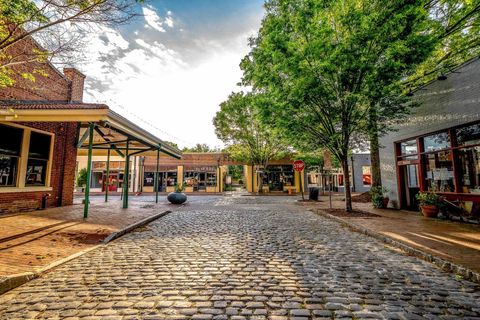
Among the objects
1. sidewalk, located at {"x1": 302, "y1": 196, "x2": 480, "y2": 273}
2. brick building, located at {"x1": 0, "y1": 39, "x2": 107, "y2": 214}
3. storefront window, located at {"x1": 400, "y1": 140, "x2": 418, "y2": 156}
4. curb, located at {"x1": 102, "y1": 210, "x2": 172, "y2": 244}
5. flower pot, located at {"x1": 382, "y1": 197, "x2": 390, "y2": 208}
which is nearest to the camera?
sidewalk, located at {"x1": 302, "y1": 196, "x2": 480, "y2": 273}

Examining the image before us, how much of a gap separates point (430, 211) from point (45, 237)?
1202 centimetres

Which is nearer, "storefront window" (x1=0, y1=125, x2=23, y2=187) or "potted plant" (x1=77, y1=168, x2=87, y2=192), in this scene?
"storefront window" (x1=0, y1=125, x2=23, y2=187)

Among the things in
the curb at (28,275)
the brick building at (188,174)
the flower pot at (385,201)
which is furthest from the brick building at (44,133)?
the brick building at (188,174)

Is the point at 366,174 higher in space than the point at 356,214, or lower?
higher

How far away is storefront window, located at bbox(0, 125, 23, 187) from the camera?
846cm

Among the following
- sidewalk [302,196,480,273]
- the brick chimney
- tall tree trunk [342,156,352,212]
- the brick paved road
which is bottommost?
the brick paved road

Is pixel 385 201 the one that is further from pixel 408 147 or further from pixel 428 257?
pixel 428 257

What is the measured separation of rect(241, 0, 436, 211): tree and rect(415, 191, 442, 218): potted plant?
2655mm

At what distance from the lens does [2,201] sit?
8.28 m

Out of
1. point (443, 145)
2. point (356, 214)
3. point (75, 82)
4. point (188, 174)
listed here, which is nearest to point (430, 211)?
point (356, 214)

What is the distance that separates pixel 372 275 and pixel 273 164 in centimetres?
2584

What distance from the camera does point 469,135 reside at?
317 inches

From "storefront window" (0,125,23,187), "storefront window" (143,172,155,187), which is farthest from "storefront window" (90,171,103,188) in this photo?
"storefront window" (0,125,23,187)

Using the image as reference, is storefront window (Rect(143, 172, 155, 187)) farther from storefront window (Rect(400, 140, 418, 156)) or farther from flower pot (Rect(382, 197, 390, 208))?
storefront window (Rect(400, 140, 418, 156))
